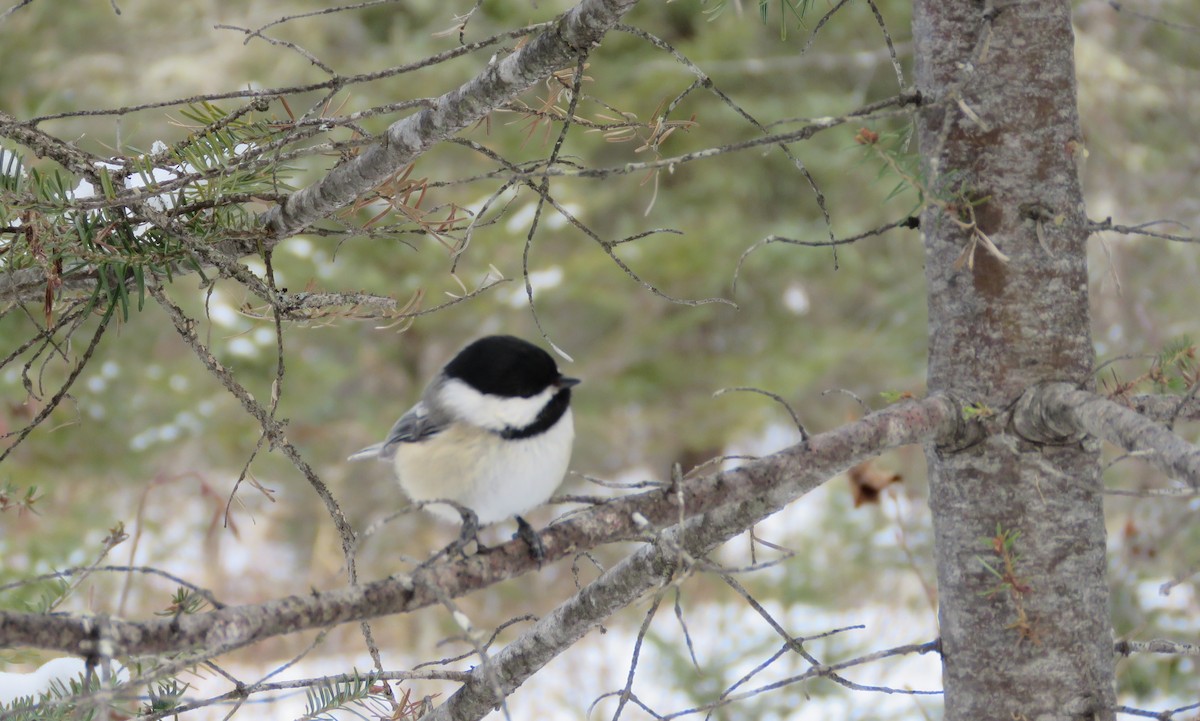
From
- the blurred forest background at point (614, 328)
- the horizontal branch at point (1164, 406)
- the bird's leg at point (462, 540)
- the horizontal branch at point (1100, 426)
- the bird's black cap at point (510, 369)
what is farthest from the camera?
the blurred forest background at point (614, 328)

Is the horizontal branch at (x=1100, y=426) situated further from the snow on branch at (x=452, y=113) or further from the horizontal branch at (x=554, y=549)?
the snow on branch at (x=452, y=113)

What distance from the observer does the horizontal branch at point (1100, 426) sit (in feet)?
5.33

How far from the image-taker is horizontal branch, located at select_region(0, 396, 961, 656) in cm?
131

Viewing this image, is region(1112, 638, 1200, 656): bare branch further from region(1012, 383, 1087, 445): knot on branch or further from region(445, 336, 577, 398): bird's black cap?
region(445, 336, 577, 398): bird's black cap

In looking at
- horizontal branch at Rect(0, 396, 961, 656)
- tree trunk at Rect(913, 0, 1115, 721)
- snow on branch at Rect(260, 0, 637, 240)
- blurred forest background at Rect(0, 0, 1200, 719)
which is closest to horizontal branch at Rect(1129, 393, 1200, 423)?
tree trunk at Rect(913, 0, 1115, 721)

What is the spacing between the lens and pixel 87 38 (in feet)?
27.8

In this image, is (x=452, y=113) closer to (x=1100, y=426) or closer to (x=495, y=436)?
(x=495, y=436)

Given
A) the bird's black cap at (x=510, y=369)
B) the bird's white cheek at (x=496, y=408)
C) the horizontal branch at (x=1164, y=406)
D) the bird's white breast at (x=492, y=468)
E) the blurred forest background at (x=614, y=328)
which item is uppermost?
the blurred forest background at (x=614, y=328)

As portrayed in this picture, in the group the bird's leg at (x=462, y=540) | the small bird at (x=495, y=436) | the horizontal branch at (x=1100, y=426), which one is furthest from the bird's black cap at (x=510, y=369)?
the horizontal branch at (x=1100, y=426)

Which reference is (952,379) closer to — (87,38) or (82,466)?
(82,466)

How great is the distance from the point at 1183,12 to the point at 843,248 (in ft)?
12.0

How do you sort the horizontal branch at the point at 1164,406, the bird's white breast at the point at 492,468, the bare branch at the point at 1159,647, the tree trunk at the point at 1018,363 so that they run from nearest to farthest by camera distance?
1. the bare branch at the point at 1159,647
2. the horizontal branch at the point at 1164,406
3. the tree trunk at the point at 1018,363
4. the bird's white breast at the point at 492,468

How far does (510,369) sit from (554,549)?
754 mm

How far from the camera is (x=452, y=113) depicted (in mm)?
1902
